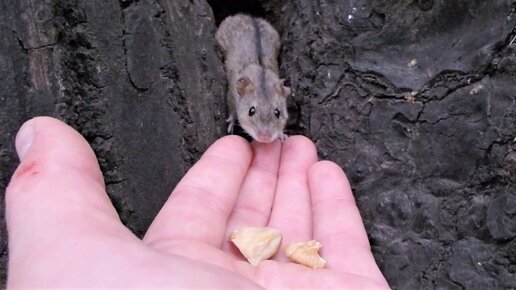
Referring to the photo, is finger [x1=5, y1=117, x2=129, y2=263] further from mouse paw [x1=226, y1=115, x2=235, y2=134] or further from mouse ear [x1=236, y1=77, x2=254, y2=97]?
mouse ear [x1=236, y1=77, x2=254, y2=97]

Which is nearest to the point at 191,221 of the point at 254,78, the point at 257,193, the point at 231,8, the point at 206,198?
the point at 206,198

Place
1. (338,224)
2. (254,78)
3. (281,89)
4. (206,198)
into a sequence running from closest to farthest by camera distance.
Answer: (206,198)
(338,224)
(281,89)
(254,78)

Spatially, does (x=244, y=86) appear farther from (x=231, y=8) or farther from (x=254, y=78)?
(x=231, y=8)

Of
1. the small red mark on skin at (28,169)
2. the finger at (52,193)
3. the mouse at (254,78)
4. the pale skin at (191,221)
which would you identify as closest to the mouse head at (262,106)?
the mouse at (254,78)

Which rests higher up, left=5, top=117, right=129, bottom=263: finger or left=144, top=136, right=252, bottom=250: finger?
left=5, top=117, right=129, bottom=263: finger

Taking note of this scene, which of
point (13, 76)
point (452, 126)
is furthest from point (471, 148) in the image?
point (13, 76)

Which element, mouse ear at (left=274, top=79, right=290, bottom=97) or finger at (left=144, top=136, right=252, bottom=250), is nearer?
finger at (left=144, top=136, right=252, bottom=250)

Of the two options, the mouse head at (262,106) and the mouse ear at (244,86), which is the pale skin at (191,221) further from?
the mouse ear at (244,86)

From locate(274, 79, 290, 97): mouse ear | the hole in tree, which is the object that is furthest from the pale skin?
the hole in tree
